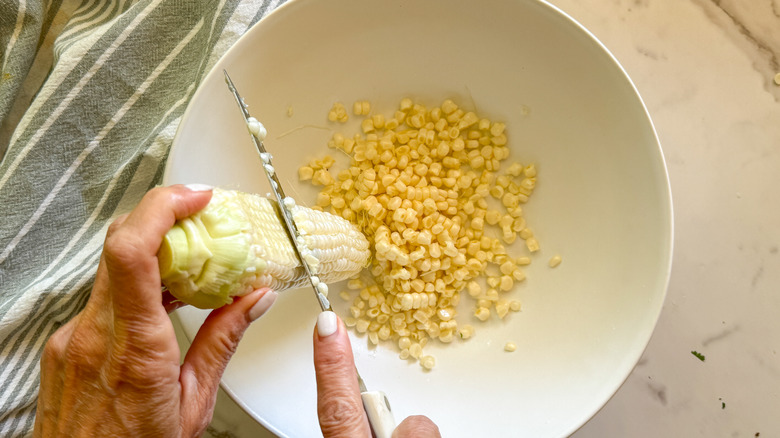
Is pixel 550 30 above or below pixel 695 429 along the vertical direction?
above

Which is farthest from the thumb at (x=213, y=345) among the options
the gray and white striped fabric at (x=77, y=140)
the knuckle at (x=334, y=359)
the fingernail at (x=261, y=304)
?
the gray and white striped fabric at (x=77, y=140)

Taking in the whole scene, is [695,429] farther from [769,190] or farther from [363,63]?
[363,63]

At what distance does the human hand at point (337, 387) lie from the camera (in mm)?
794

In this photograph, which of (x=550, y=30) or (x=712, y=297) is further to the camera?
(x=712, y=297)

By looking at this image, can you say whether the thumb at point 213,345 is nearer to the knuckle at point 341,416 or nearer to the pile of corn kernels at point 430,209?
the knuckle at point 341,416

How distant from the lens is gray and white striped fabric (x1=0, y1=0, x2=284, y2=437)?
110cm

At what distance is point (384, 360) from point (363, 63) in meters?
0.60

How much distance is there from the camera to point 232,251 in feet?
2.34

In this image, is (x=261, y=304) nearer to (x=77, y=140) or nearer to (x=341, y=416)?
(x=341, y=416)

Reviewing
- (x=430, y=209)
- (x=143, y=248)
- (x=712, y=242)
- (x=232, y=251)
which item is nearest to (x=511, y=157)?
(x=430, y=209)

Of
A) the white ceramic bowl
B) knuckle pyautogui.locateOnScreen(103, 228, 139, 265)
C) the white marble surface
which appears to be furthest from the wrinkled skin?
the white marble surface

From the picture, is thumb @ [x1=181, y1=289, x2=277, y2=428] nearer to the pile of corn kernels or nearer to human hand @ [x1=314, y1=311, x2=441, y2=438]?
human hand @ [x1=314, y1=311, x2=441, y2=438]

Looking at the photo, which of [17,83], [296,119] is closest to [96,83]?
[17,83]

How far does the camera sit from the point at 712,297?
1.22 m
